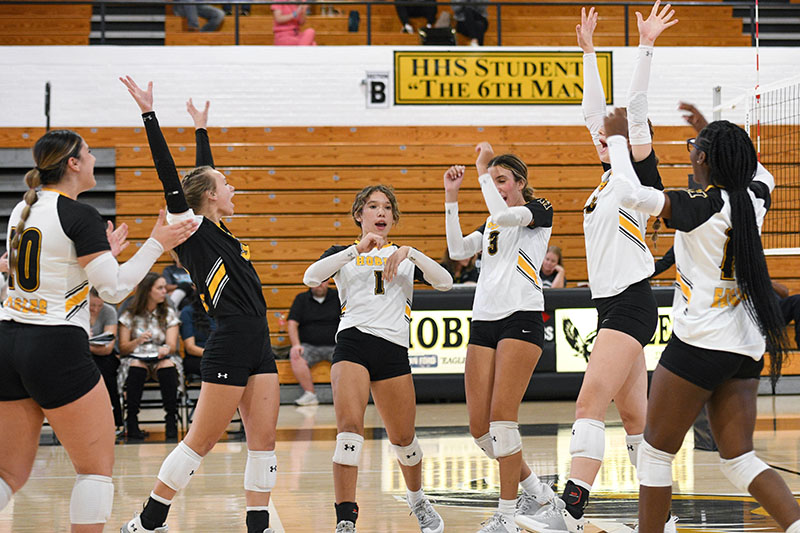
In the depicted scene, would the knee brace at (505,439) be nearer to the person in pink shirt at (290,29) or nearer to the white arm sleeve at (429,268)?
the white arm sleeve at (429,268)

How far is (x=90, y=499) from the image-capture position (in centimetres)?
333

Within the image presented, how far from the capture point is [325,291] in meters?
10.6

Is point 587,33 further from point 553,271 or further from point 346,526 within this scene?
point 553,271

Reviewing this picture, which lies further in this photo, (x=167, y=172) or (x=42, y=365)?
(x=167, y=172)

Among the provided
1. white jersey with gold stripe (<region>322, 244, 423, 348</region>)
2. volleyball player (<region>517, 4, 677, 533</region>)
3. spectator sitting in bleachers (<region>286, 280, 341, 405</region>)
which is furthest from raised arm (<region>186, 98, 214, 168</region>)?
spectator sitting in bleachers (<region>286, 280, 341, 405</region>)

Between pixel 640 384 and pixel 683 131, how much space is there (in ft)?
29.3

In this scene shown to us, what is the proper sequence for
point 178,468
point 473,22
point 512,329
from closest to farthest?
1. point 178,468
2. point 512,329
3. point 473,22

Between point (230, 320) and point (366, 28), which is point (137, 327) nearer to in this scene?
point (230, 320)

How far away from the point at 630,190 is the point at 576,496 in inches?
61.9

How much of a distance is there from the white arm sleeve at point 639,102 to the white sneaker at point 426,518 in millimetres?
2068

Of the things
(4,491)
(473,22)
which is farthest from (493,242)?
(473,22)

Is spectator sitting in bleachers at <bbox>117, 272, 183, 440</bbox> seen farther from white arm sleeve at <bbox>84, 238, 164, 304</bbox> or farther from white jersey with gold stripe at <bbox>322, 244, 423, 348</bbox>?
white arm sleeve at <bbox>84, 238, 164, 304</bbox>

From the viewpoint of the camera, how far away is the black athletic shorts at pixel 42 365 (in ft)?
10.5

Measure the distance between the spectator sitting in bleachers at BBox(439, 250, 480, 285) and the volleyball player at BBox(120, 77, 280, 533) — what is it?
21.8 ft
